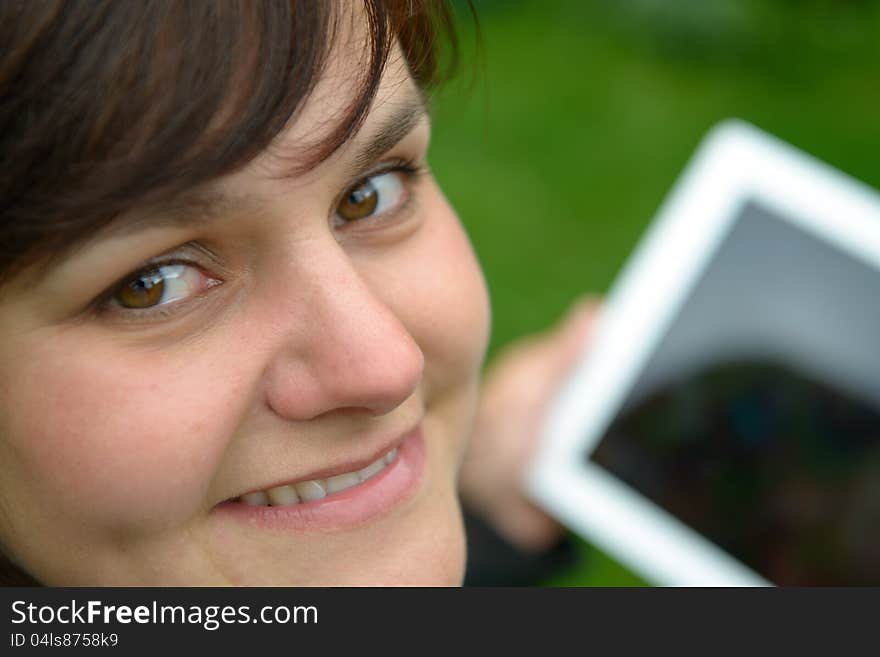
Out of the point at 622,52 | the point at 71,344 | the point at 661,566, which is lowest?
the point at 661,566

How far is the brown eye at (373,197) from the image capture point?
1223 millimetres

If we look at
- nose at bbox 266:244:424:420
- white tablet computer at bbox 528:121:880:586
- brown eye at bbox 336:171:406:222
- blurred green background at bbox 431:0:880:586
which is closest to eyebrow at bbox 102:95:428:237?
nose at bbox 266:244:424:420

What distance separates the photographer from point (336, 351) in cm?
108

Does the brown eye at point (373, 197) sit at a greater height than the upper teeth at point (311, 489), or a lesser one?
greater

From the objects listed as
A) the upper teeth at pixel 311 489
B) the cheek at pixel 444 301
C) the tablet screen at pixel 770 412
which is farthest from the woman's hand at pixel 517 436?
the upper teeth at pixel 311 489

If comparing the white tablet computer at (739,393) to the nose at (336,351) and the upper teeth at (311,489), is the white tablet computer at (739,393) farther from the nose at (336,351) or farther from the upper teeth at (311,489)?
the nose at (336,351)

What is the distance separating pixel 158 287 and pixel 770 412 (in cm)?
128

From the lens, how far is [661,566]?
1.92 metres

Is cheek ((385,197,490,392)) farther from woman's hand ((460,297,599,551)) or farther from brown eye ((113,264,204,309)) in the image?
woman's hand ((460,297,599,551))

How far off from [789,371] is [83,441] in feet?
4.43

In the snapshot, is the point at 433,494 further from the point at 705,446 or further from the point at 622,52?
the point at 622,52

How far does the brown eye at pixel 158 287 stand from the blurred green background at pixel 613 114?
2235mm

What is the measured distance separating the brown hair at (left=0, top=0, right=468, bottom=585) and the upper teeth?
1.14ft

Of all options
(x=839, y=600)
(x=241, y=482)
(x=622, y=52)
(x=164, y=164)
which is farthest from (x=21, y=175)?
(x=622, y=52)
